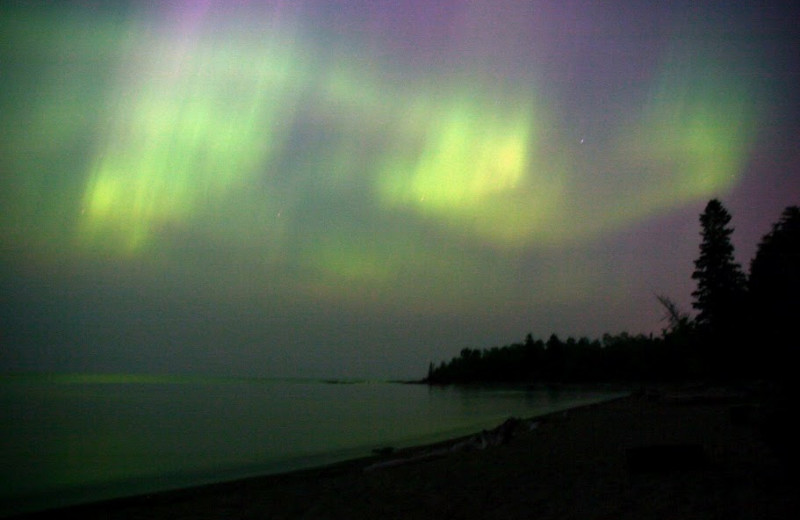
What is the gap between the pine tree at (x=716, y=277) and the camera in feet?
198

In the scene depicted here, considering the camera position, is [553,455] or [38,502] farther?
[38,502]

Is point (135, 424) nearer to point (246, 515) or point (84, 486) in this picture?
point (84, 486)

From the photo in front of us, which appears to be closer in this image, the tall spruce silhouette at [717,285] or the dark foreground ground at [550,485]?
the dark foreground ground at [550,485]

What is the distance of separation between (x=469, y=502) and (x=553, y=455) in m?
5.98

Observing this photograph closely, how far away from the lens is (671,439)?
18.4 m

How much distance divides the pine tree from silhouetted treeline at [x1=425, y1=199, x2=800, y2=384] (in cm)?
9

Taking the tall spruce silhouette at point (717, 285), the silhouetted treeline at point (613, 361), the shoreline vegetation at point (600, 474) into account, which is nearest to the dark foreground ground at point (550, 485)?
the shoreline vegetation at point (600, 474)

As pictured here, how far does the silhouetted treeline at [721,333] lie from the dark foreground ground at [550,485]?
1.65 meters

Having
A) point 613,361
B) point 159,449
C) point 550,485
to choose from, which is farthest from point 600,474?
point 613,361

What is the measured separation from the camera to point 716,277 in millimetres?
61594

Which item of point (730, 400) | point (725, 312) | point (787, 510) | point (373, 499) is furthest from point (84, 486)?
point (725, 312)

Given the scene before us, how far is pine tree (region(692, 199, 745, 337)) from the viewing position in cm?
6022

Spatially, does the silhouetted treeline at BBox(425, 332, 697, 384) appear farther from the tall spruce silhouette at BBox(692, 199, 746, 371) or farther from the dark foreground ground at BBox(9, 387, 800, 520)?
the dark foreground ground at BBox(9, 387, 800, 520)

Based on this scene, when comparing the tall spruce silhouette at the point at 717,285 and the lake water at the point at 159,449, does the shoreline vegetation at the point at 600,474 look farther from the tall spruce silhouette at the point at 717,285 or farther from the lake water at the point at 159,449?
the tall spruce silhouette at the point at 717,285
